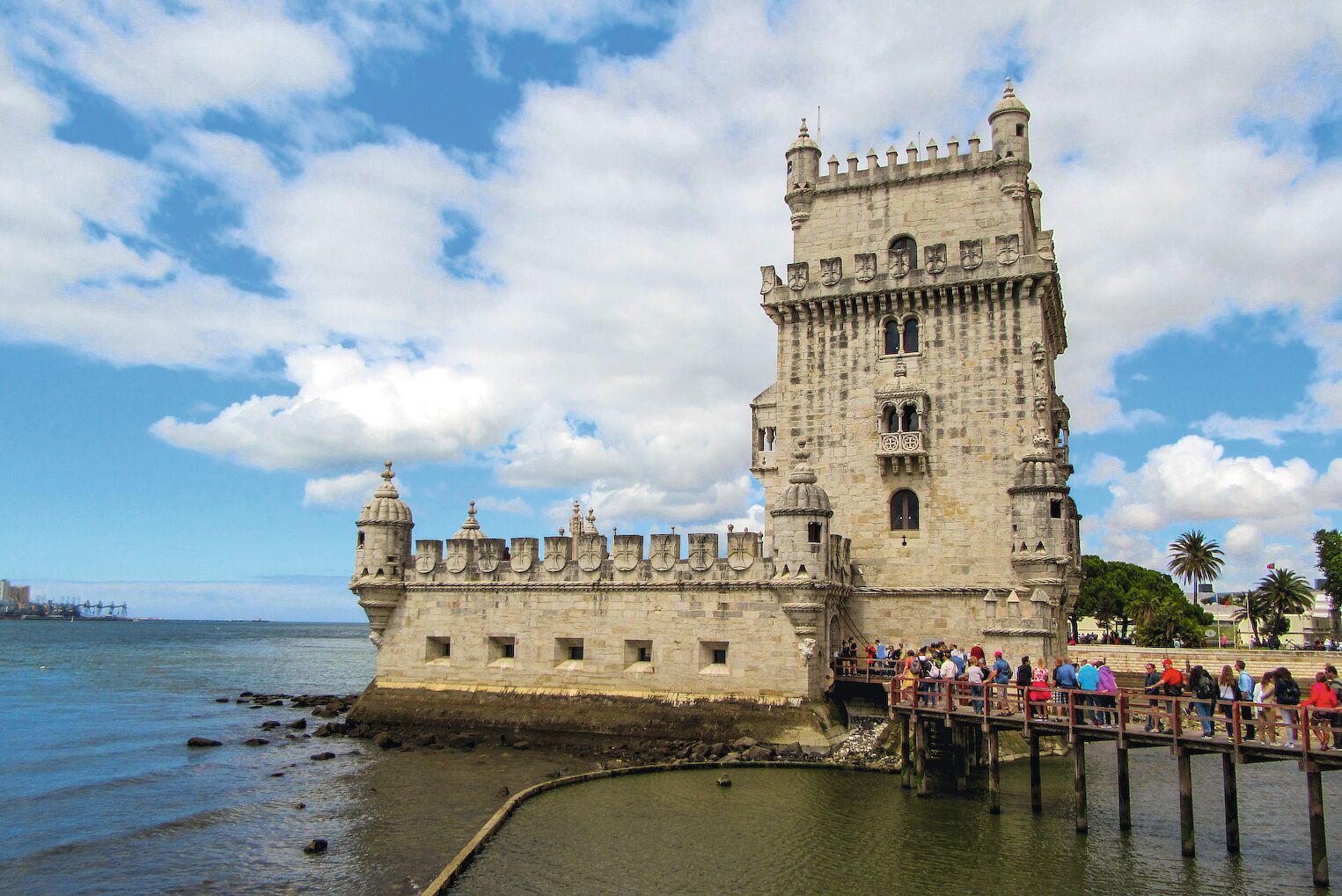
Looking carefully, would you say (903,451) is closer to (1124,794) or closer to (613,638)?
(613,638)

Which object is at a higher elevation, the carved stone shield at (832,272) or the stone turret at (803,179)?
the stone turret at (803,179)

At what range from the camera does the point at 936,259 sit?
3186 centimetres

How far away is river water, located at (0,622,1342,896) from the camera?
701 inches

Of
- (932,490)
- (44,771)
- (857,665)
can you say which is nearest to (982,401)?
(932,490)

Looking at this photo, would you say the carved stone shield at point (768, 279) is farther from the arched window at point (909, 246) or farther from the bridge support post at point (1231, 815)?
the bridge support post at point (1231, 815)

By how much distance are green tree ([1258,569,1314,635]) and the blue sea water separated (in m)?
55.5

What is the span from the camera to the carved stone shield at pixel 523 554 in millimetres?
31469

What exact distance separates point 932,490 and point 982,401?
3.17m

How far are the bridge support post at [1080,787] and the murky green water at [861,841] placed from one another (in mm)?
291

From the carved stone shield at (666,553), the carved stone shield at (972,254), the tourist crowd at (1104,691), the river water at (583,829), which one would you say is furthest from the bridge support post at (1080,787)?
the carved stone shield at (972,254)

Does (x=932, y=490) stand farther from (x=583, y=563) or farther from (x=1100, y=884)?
(x=1100, y=884)

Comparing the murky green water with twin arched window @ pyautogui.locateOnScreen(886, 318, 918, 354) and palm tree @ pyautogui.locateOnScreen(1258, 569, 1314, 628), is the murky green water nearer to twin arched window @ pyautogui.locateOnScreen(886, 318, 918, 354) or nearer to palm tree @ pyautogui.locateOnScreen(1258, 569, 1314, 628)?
twin arched window @ pyautogui.locateOnScreen(886, 318, 918, 354)

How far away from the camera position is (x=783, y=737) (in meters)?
26.9

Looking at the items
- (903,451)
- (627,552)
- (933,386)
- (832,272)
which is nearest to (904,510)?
(903,451)
